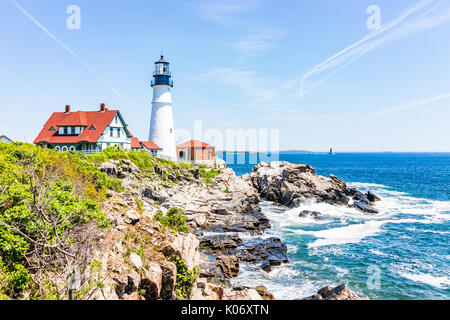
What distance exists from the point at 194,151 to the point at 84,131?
861 inches

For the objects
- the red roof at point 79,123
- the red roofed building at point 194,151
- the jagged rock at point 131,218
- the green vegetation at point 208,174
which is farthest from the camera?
the red roofed building at point 194,151

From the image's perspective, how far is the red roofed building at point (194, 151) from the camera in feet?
186

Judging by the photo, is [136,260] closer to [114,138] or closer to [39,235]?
[39,235]

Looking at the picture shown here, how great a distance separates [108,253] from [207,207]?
2132 cm

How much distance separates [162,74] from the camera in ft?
153

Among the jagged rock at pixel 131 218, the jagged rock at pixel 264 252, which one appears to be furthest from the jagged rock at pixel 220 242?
the jagged rock at pixel 131 218

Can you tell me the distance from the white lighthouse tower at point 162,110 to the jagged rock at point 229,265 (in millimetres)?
29538

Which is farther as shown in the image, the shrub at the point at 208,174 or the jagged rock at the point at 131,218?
the shrub at the point at 208,174

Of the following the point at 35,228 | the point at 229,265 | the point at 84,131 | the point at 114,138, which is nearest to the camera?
the point at 35,228

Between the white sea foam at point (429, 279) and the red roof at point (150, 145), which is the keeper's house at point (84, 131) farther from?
the white sea foam at point (429, 279)

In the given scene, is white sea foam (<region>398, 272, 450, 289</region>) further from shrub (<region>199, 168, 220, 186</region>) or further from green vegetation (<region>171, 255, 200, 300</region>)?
shrub (<region>199, 168, 220, 186</region>)

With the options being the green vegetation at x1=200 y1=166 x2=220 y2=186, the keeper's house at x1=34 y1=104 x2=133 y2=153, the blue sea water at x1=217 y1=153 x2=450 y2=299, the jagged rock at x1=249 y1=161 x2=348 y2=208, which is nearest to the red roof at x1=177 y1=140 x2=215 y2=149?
the green vegetation at x1=200 y1=166 x2=220 y2=186

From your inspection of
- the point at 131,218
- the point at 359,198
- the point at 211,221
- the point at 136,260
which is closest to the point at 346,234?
the point at 211,221

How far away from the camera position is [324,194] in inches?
1709
